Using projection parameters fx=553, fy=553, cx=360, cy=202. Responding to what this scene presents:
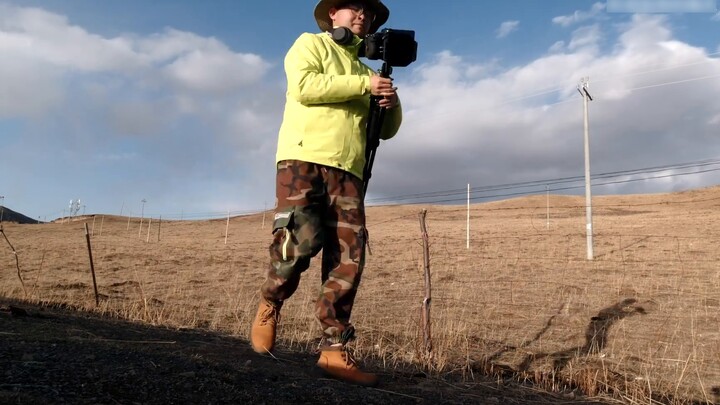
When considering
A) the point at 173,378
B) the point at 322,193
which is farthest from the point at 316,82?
the point at 173,378

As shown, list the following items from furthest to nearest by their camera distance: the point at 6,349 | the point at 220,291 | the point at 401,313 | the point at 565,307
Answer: the point at 220,291 < the point at 565,307 < the point at 401,313 < the point at 6,349

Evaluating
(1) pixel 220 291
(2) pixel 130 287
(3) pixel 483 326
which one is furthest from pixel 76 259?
(3) pixel 483 326

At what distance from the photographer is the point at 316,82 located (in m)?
2.88

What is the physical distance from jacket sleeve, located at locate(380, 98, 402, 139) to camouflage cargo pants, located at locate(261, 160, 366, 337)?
564 mm

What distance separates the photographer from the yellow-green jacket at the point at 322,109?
2.88 meters

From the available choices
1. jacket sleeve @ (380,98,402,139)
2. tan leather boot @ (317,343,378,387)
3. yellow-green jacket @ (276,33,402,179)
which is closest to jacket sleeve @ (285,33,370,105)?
yellow-green jacket @ (276,33,402,179)

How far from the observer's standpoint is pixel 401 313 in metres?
7.34

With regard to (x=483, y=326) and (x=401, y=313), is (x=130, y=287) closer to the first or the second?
(x=401, y=313)

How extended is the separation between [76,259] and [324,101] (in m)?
15.7

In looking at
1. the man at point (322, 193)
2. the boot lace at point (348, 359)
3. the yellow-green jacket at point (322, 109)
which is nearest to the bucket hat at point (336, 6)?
the yellow-green jacket at point (322, 109)

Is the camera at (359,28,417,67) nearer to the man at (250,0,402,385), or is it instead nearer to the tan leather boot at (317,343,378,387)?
the man at (250,0,402,385)

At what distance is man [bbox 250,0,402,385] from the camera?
2.86m

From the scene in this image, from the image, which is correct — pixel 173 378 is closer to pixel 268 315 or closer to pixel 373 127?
pixel 268 315

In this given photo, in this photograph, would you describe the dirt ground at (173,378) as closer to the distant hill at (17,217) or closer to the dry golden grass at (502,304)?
the dry golden grass at (502,304)
